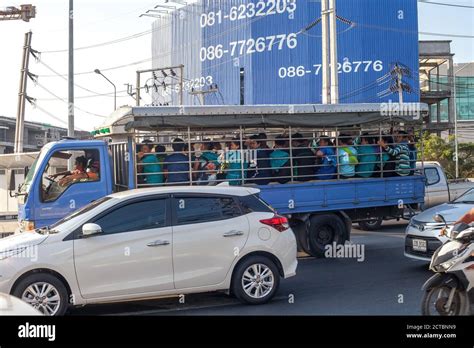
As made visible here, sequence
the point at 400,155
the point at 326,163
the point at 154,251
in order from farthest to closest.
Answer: the point at 400,155 < the point at 326,163 < the point at 154,251

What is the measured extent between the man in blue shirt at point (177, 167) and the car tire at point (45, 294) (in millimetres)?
3615

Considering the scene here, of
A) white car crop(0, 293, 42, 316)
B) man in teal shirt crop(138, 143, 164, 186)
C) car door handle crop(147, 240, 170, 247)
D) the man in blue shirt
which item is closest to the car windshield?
the man in blue shirt

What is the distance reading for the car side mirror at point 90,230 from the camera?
21.9 ft

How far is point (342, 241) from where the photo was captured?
10898mm

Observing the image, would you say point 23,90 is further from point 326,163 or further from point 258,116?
point 326,163

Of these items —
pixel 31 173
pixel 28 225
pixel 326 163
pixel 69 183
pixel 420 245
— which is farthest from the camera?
pixel 326 163

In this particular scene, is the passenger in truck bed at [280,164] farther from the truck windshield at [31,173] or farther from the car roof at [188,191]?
the truck windshield at [31,173]

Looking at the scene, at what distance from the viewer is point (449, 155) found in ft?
109

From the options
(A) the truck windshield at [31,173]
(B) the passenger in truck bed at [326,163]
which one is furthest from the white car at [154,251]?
(B) the passenger in truck bed at [326,163]

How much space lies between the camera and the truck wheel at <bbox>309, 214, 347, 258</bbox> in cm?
1066

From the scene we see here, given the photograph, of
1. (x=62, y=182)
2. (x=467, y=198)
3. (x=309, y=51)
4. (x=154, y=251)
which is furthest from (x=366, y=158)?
(x=309, y=51)

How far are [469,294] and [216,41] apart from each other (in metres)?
39.7

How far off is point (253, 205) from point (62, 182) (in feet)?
11.4
